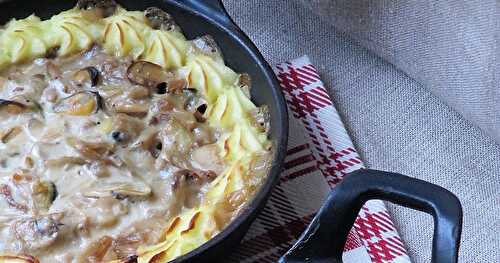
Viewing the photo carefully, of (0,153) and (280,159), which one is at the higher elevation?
(280,159)

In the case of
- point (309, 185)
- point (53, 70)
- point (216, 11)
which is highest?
point (216, 11)

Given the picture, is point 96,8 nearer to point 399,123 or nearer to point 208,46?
point 208,46

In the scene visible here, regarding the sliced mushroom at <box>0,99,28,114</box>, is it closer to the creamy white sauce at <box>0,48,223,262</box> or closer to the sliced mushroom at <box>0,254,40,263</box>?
the creamy white sauce at <box>0,48,223,262</box>

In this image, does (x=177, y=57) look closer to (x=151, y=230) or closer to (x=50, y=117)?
(x=50, y=117)

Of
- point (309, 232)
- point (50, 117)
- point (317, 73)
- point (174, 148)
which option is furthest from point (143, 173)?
point (317, 73)

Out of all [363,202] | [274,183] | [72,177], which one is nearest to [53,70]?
[72,177]

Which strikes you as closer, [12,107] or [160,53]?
→ [12,107]
